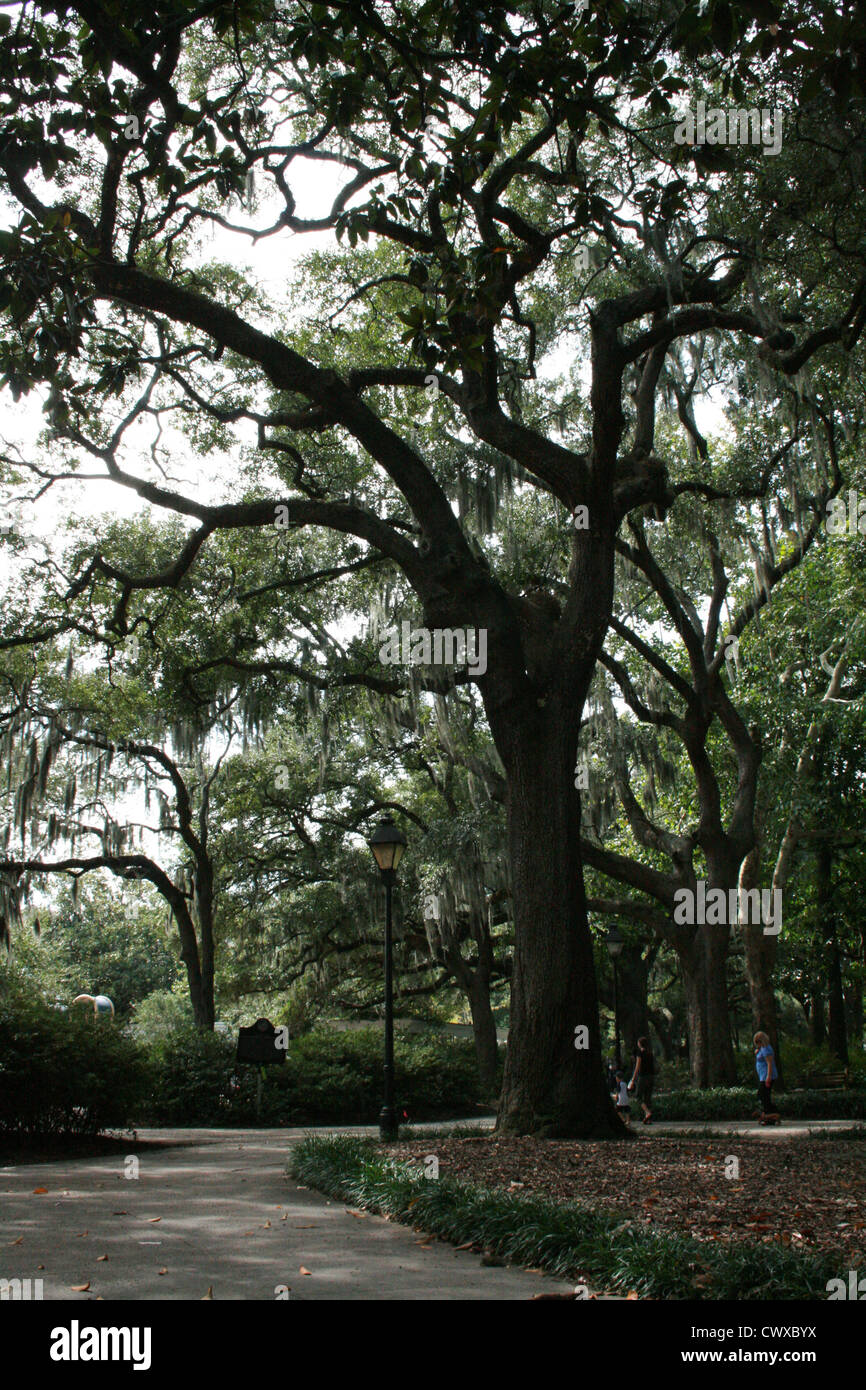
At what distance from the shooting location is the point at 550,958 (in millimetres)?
9133

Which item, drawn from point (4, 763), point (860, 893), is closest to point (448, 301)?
point (4, 763)

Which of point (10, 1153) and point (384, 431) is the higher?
point (384, 431)

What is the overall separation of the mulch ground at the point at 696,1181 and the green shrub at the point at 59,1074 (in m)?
4.42

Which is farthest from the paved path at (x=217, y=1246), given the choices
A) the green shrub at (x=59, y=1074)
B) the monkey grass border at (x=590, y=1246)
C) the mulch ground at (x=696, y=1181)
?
the green shrub at (x=59, y=1074)

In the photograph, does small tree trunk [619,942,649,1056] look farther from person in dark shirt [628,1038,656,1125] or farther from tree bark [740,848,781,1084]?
person in dark shirt [628,1038,656,1125]

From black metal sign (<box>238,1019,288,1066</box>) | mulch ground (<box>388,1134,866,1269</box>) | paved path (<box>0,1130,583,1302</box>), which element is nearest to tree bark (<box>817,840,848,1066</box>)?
black metal sign (<box>238,1019,288,1066</box>)

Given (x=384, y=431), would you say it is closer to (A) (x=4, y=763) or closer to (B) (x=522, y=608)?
(B) (x=522, y=608)

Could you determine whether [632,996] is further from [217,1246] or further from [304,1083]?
[217,1246]

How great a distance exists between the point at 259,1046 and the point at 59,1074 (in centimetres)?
429

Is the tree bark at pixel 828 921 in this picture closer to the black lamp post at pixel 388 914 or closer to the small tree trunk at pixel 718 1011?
the small tree trunk at pixel 718 1011

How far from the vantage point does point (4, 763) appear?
20094mm

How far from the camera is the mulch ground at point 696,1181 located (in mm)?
5039
